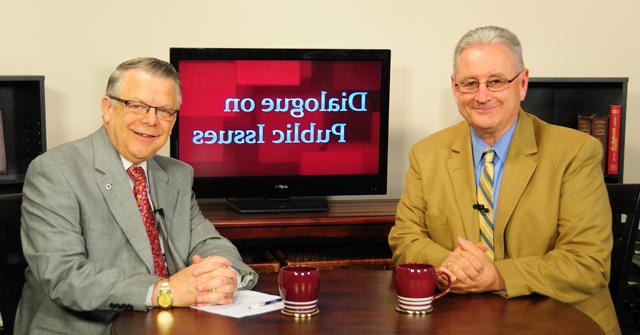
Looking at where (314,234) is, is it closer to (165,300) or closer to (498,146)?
(498,146)

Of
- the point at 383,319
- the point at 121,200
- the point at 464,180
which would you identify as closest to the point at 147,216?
the point at 121,200

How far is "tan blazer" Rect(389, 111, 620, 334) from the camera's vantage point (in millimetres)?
2535

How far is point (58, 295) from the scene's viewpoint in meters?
2.34

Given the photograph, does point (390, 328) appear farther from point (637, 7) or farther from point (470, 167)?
point (637, 7)

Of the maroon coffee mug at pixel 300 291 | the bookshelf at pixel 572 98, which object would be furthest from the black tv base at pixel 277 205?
the maroon coffee mug at pixel 300 291

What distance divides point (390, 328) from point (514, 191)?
2.63ft

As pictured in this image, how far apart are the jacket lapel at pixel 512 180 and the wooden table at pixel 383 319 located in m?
0.32

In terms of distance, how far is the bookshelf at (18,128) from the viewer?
373 centimetres

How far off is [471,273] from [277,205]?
160 cm

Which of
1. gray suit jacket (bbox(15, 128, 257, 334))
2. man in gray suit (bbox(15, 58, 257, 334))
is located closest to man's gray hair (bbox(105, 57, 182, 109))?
man in gray suit (bbox(15, 58, 257, 334))

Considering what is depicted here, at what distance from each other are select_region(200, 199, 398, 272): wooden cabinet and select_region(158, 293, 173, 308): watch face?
132 centimetres

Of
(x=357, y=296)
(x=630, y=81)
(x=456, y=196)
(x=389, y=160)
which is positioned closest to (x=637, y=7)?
(x=630, y=81)

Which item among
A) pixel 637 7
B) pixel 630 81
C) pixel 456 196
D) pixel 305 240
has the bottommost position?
pixel 305 240

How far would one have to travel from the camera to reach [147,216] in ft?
8.75
